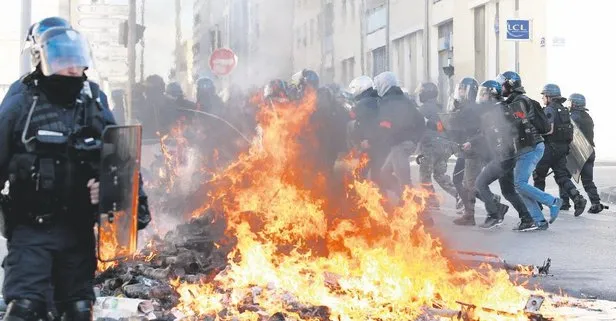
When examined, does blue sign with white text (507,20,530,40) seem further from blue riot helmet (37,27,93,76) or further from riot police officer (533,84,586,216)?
blue riot helmet (37,27,93,76)

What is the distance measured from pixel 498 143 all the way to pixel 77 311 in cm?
737

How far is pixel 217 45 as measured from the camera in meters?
21.8

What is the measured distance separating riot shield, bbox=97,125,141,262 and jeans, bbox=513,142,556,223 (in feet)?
24.0

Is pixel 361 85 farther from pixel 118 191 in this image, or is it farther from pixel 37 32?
pixel 118 191

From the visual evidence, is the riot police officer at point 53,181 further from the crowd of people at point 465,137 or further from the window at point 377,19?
the window at point 377,19

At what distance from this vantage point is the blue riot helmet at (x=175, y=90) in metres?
14.3

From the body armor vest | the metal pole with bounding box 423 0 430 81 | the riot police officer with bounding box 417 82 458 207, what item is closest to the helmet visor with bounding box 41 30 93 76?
the body armor vest

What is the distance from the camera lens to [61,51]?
4266mm

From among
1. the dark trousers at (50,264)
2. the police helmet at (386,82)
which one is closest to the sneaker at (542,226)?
the police helmet at (386,82)

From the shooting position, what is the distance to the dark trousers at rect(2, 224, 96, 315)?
13.6 ft

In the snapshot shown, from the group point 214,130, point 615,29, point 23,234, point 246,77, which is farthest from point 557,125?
point 615,29

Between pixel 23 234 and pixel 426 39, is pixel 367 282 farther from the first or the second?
pixel 426 39

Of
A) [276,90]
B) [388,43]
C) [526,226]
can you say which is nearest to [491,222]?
[526,226]

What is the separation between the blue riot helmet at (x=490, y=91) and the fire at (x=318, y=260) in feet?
9.77
